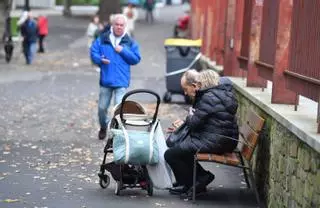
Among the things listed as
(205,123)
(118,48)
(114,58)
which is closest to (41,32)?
(114,58)

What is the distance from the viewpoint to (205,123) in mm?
7980

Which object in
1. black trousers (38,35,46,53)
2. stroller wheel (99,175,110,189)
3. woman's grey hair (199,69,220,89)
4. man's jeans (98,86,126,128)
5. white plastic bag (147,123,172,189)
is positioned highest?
woman's grey hair (199,69,220,89)

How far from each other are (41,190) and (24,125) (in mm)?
5446

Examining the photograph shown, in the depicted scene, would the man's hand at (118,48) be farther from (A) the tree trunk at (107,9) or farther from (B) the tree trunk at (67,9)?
(B) the tree trunk at (67,9)

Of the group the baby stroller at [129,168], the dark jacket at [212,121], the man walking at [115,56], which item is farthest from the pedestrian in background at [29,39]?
the dark jacket at [212,121]

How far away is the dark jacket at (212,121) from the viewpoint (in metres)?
7.93

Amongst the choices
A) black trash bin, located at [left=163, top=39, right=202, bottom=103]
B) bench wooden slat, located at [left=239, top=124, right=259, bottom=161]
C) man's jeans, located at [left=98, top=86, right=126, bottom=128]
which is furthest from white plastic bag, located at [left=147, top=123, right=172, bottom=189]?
black trash bin, located at [left=163, top=39, right=202, bottom=103]

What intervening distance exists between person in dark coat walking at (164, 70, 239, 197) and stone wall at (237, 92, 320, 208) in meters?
0.40

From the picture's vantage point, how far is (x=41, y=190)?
27.8ft

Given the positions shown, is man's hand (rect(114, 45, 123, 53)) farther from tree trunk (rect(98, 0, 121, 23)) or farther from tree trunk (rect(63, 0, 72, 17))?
tree trunk (rect(63, 0, 72, 17))

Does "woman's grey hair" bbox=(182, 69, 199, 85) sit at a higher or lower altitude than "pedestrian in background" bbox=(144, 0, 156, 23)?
higher

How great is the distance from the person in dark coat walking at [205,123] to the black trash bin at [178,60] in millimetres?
8927

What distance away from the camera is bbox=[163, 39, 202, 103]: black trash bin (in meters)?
17.2

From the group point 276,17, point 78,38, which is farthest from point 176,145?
point 78,38
